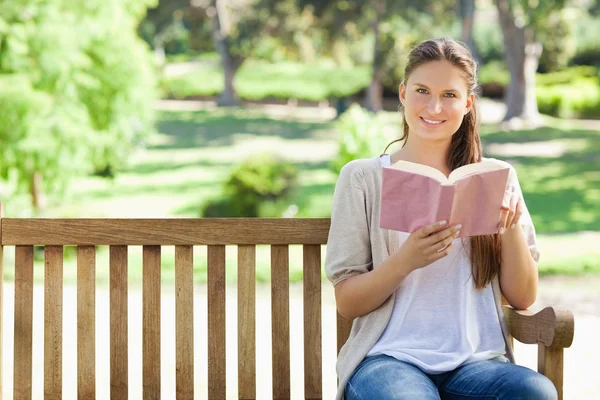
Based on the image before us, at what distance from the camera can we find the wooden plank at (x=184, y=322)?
3.13 m

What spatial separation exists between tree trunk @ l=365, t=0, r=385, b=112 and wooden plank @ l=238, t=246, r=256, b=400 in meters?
26.1

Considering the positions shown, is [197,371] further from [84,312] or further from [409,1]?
[409,1]

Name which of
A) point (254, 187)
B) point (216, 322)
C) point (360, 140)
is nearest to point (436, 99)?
point (216, 322)

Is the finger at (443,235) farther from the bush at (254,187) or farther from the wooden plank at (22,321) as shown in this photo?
the bush at (254,187)

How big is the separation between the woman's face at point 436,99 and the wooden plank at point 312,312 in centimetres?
61

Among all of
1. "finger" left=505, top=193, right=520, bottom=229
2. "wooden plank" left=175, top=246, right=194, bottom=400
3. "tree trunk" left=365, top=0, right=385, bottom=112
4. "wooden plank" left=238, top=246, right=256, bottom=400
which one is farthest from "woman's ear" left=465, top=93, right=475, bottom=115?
"tree trunk" left=365, top=0, right=385, bottom=112

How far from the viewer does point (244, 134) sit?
84.1ft

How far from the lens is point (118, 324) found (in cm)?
312

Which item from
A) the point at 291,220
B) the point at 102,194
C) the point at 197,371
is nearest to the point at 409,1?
the point at 102,194

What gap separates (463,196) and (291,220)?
794mm

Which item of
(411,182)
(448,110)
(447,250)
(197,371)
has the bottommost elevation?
(197,371)

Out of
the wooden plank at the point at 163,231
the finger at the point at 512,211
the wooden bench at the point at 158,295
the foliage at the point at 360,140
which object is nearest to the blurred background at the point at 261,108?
the foliage at the point at 360,140

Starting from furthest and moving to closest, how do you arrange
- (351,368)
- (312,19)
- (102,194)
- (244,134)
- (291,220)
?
(312,19)
(244,134)
(102,194)
(291,220)
(351,368)

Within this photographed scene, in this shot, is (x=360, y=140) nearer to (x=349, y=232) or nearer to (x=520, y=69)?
(x=349, y=232)
